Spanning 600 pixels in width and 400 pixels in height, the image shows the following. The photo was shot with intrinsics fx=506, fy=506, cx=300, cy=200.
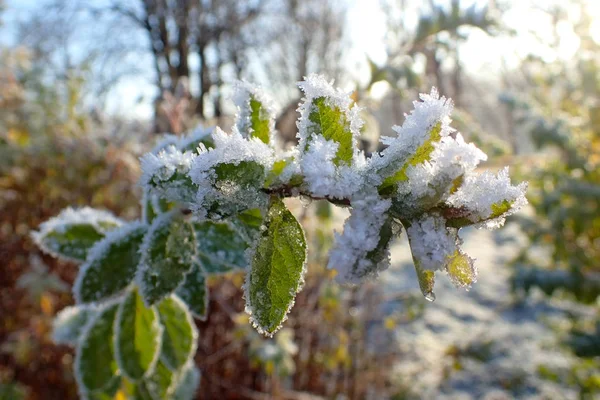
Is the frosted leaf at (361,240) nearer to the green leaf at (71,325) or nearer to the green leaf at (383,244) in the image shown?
the green leaf at (383,244)

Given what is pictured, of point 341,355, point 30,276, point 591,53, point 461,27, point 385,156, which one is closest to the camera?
point 385,156

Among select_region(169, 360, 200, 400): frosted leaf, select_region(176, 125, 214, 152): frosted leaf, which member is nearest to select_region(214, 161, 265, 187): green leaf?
select_region(176, 125, 214, 152): frosted leaf

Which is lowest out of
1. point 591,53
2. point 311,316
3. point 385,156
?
point 311,316

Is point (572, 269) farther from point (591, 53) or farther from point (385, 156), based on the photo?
point (385, 156)

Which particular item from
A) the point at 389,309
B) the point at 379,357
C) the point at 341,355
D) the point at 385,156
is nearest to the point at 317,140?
the point at 385,156

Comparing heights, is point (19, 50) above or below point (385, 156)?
below

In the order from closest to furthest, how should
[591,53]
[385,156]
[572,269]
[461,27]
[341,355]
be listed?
[385,156], [461,27], [572,269], [341,355], [591,53]

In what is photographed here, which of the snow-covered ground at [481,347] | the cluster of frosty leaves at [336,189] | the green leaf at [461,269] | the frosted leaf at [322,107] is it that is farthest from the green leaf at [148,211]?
the snow-covered ground at [481,347]
